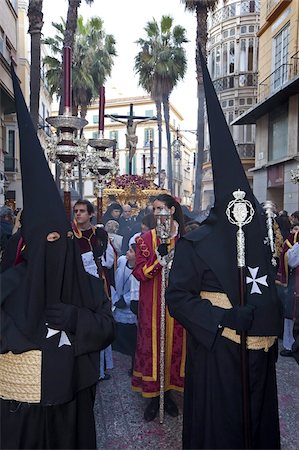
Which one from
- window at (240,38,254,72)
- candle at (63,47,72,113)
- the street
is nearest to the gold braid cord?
the street

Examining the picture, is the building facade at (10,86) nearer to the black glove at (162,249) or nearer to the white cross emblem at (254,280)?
the black glove at (162,249)

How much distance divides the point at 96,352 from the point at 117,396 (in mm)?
2043

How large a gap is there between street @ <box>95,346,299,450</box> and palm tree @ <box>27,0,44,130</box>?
7.23 m

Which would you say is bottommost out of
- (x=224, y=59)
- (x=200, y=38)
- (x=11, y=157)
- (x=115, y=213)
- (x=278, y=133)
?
(x=115, y=213)

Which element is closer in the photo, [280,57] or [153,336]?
[153,336]

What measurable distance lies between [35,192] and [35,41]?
375 inches

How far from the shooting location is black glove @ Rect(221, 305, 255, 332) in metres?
2.60

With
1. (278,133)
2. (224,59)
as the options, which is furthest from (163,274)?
(224,59)

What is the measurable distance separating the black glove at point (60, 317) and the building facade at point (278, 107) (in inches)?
555

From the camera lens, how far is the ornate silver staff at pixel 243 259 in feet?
8.61

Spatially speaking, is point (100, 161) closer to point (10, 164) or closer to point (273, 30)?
point (273, 30)

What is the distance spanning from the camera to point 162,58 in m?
27.1

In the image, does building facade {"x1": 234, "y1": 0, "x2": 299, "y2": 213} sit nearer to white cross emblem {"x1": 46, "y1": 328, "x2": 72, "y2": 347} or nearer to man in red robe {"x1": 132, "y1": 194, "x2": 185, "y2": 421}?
man in red robe {"x1": 132, "y1": 194, "x2": 185, "y2": 421}

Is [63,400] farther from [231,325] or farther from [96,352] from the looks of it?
[231,325]
